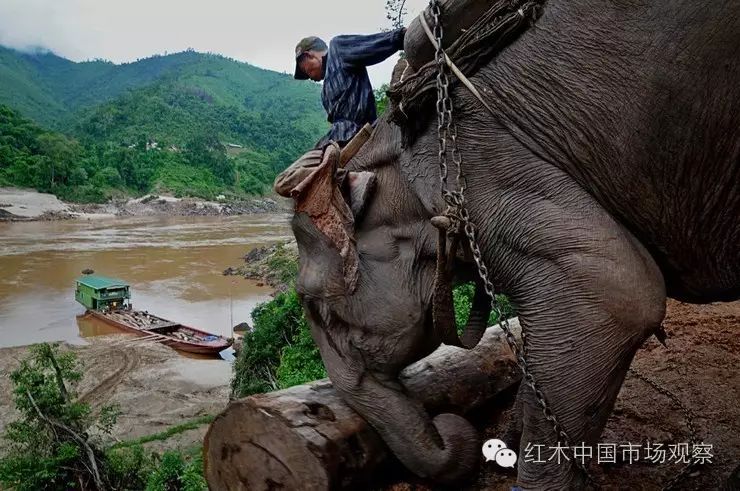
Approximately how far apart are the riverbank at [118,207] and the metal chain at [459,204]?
173 ft

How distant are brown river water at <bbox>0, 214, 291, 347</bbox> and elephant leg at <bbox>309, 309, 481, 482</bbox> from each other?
757 inches

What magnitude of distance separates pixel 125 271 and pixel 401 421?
1213 inches

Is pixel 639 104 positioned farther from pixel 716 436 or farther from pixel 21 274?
pixel 21 274

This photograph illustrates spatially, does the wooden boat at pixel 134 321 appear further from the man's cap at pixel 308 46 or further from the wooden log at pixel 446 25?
the wooden log at pixel 446 25

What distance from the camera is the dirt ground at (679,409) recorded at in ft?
11.0

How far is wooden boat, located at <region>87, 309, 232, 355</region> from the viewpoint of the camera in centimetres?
1875

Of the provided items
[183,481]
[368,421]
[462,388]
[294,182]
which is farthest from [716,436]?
[183,481]

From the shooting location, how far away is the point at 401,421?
3.18 metres

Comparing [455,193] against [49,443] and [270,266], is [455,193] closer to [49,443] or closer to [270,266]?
[49,443]

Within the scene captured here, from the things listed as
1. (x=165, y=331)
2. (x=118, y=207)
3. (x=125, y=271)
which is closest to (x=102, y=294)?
(x=165, y=331)

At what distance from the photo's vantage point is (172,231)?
1906 inches

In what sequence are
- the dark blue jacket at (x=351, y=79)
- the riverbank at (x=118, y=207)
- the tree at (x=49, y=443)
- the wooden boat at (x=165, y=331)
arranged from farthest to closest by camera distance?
the riverbank at (x=118, y=207)
the wooden boat at (x=165, y=331)
the tree at (x=49, y=443)
the dark blue jacket at (x=351, y=79)

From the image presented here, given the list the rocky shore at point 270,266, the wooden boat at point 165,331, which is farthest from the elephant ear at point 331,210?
the rocky shore at point 270,266

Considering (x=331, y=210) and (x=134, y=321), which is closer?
(x=331, y=210)
